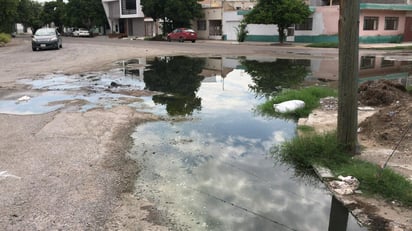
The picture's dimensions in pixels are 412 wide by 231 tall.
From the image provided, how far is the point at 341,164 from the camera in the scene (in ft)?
20.6

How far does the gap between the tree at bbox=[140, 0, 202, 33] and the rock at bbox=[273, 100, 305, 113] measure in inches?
1707

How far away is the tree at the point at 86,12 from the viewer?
248 feet

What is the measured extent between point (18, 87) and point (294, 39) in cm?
3376

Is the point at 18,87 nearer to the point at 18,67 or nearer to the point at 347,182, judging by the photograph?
the point at 18,67

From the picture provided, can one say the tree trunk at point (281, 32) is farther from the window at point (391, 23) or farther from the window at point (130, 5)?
the window at point (130, 5)

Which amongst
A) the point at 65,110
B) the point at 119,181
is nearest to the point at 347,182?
the point at 119,181

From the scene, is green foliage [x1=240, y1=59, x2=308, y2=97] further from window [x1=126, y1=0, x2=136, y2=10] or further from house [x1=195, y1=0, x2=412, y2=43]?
window [x1=126, y1=0, x2=136, y2=10]

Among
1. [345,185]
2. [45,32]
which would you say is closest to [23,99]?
[345,185]

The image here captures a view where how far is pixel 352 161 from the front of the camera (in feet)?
20.8

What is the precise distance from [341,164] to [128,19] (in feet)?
232

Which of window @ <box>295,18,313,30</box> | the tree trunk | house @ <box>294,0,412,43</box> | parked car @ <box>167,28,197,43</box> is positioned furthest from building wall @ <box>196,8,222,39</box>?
the tree trunk

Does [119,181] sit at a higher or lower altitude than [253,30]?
lower

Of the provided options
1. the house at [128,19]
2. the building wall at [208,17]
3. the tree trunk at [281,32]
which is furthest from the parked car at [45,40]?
the house at [128,19]

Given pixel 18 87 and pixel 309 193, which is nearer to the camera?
pixel 309 193
